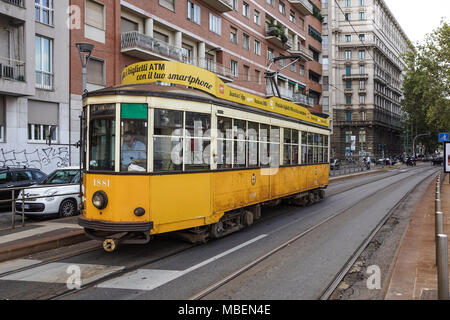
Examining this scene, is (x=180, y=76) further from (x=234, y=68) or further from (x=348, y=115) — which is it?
(x=348, y=115)

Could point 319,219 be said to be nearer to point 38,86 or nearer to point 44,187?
point 44,187

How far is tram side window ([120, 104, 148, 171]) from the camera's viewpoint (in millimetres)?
6535

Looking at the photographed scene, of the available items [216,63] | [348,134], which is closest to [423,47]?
[216,63]

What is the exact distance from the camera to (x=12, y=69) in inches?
707

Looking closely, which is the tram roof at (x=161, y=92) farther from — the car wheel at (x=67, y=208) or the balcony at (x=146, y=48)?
the balcony at (x=146, y=48)

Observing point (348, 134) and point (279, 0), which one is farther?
point (348, 134)

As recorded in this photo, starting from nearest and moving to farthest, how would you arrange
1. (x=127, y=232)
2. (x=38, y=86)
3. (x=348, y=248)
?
(x=127, y=232) < (x=348, y=248) < (x=38, y=86)

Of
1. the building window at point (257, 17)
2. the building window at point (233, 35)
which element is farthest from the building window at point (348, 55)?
Result: the building window at point (233, 35)

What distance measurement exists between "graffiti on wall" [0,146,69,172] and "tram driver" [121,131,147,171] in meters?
13.1

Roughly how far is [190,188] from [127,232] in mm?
1376

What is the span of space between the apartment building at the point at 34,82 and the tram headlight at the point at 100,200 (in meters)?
13.1

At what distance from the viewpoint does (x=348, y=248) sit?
7594 mm

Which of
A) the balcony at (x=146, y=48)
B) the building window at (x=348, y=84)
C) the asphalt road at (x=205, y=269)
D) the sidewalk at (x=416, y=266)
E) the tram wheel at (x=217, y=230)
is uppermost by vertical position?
the building window at (x=348, y=84)

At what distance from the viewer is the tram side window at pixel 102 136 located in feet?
21.6
